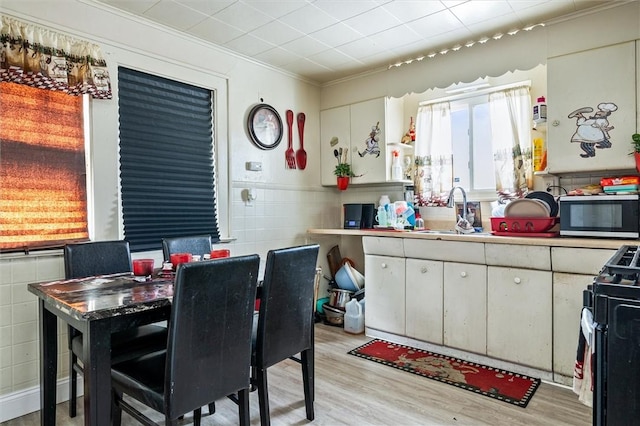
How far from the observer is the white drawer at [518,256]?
8.03 ft

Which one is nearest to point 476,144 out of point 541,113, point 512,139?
point 512,139

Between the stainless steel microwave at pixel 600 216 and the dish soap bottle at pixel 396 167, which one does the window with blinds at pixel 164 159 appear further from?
the stainless steel microwave at pixel 600 216

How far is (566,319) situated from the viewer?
7.77 feet

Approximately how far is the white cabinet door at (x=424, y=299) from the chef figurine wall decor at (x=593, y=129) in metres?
1.28

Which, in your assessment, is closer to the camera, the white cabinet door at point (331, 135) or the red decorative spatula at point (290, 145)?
the red decorative spatula at point (290, 145)

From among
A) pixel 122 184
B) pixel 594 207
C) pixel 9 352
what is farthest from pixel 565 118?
pixel 9 352

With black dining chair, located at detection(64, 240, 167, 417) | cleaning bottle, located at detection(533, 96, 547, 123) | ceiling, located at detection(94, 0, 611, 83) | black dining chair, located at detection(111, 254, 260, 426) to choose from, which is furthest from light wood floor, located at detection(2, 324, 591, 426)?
ceiling, located at detection(94, 0, 611, 83)

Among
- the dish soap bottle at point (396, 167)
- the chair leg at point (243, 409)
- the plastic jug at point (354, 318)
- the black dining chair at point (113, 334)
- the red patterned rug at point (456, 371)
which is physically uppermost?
the dish soap bottle at point (396, 167)

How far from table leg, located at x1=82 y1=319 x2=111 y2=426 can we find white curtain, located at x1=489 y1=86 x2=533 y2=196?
3.11 metres

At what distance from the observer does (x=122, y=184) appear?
2623mm

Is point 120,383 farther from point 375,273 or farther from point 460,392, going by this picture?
point 375,273

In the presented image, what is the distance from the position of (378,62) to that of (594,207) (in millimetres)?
2212

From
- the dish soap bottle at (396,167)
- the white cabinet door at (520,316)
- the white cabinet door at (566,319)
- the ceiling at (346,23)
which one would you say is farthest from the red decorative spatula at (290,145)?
the white cabinet door at (566,319)

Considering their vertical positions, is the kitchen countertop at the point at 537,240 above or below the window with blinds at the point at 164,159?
below
